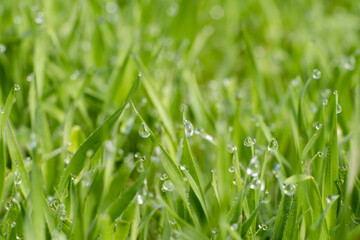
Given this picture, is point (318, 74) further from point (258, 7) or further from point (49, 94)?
point (258, 7)

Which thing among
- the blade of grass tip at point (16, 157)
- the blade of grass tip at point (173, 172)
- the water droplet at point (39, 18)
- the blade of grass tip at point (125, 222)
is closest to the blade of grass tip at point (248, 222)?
the blade of grass tip at point (173, 172)

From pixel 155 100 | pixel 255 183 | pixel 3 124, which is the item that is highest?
pixel 3 124

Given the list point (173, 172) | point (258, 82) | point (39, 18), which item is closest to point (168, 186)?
point (173, 172)

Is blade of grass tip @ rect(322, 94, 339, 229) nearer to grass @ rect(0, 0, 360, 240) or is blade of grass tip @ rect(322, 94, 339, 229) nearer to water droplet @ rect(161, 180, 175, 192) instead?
grass @ rect(0, 0, 360, 240)

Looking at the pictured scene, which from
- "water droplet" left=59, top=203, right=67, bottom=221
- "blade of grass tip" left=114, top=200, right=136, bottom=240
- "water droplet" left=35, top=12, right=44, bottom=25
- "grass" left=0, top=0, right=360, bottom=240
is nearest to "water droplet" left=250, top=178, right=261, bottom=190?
"grass" left=0, top=0, right=360, bottom=240

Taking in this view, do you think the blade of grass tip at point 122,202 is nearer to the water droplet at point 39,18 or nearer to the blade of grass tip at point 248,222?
the blade of grass tip at point 248,222

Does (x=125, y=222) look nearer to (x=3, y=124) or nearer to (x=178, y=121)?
(x=3, y=124)
